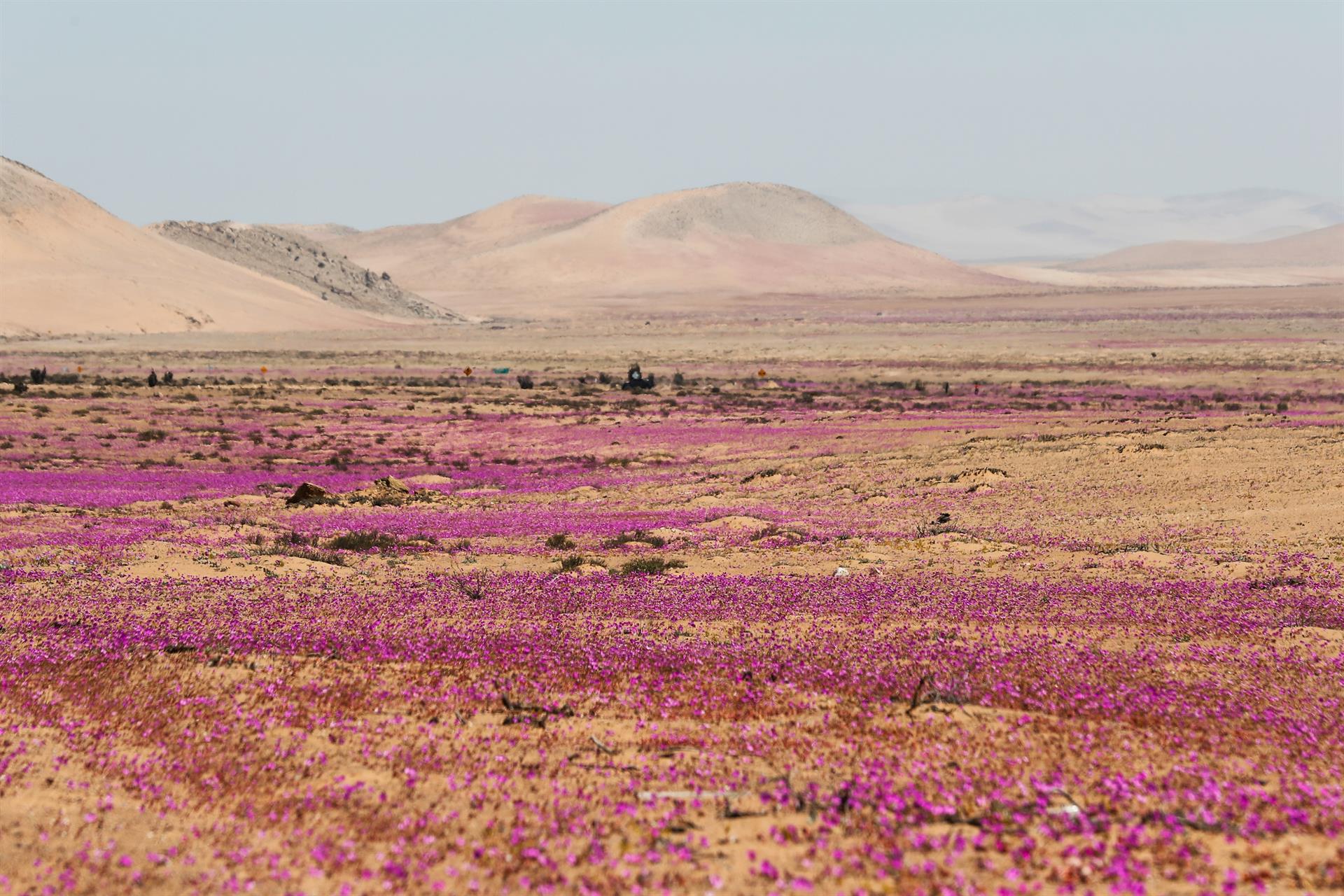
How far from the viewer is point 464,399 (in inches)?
2048

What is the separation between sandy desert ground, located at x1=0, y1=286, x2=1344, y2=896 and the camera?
6109mm

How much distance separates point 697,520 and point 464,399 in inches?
1308

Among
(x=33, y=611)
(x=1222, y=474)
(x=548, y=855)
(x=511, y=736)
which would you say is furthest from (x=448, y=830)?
(x=1222, y=474)

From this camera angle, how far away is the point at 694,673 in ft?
32.3

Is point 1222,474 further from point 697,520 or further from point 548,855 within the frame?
point 548,855

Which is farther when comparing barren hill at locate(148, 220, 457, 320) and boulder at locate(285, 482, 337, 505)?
barren hill at locate(148, 220, 457, 320)

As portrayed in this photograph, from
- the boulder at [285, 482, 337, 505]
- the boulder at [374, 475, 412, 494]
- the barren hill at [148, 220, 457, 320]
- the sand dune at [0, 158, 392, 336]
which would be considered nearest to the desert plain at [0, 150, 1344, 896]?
the boulder at [285, 482, 337, 505]

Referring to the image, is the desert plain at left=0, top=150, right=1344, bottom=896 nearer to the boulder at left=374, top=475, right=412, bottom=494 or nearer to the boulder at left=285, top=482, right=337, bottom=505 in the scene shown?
the boulder at left=285, top=482, right=337, bottom=505

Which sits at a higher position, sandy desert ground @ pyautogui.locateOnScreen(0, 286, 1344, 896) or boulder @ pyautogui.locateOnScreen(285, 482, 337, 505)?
sandy desert ground @ pyautogui.locateOnScreen(0, 286, 1344, 896)

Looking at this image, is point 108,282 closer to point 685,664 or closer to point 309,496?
point 309,496

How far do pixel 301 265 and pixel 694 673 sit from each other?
6406 inches

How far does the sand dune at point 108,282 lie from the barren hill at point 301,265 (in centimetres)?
1278

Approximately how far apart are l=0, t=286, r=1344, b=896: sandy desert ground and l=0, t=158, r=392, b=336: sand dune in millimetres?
85380

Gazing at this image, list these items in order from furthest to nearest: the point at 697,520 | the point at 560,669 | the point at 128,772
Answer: the point at 697,520
the point at 560,669
the point at 128,772
